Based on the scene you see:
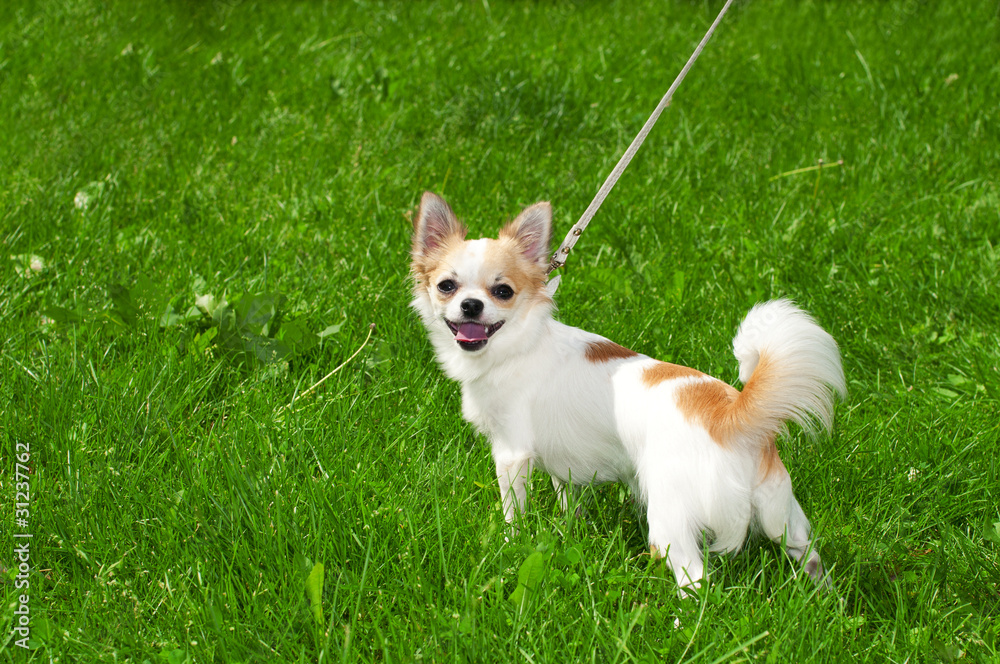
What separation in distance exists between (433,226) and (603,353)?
2.22 ft

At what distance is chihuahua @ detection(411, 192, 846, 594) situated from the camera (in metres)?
1.84

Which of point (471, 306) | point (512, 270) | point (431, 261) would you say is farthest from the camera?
point (431, 261)

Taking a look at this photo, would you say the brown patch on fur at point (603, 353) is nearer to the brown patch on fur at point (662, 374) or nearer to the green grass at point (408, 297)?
the brown patch on fur at point (662, 374)

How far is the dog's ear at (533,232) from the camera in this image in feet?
7.89

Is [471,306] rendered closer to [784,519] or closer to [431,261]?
[431,261]

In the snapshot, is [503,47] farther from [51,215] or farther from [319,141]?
[51,215]

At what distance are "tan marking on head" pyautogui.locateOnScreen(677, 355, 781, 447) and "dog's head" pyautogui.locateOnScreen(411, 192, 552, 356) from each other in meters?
0.55

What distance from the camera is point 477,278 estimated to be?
2293mm

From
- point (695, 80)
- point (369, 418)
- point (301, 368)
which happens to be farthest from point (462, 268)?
point (695, 80)

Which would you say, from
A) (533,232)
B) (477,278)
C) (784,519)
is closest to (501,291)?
(477,278)

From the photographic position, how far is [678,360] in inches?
114

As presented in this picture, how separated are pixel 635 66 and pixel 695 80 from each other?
39 cm

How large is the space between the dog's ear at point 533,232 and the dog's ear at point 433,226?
6.3 inches

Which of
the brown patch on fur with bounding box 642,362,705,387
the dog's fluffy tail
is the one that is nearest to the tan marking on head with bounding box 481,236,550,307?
the brown patch on fur with bounding box 642,362,705,387
